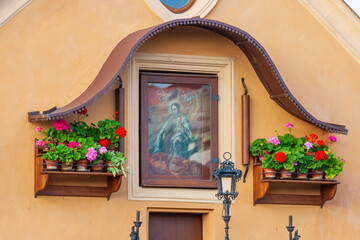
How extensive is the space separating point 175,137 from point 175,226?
111cm

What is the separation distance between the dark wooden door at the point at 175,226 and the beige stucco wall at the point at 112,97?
0.25 metres

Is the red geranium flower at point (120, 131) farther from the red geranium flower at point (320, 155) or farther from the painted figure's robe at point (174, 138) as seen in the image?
the red geranium flower at point (320, 155)

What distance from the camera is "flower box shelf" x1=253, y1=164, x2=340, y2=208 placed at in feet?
42.4

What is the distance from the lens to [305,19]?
45.2 feet

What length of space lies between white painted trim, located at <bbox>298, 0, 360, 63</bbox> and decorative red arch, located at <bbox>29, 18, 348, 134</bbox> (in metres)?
1.18

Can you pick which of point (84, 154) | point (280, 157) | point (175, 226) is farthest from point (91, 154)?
point (280, 157)

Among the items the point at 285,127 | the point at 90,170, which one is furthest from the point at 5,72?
the point at 285,127

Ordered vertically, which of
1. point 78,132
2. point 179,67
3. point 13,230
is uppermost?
point 179,67

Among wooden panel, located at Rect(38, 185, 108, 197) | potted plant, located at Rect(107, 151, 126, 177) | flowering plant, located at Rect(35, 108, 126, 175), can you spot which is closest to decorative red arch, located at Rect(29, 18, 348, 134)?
flowering plant, located at Rect(35, 108, 126, 175)

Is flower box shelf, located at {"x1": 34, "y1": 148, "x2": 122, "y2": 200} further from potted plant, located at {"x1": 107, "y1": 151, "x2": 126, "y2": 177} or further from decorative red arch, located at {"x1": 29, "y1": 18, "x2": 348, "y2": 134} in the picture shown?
decorative red arch, located at {"x1": 29, "y1": 18, "x2": 348, "y2": 134}

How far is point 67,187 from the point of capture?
12539mm

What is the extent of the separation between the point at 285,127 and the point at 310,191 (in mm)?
870

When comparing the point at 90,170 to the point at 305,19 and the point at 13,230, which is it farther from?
the point at 305,19

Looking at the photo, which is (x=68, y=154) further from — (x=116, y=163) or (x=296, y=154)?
(x=296, y=154)
